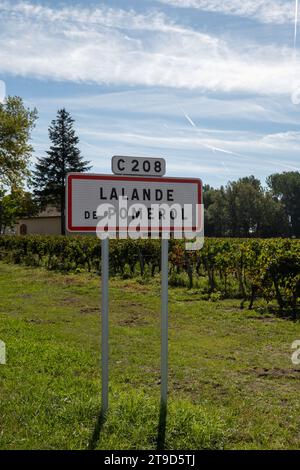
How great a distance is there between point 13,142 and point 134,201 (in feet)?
132

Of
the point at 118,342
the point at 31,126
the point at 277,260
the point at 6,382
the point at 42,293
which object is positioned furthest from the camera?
the point at 31,126

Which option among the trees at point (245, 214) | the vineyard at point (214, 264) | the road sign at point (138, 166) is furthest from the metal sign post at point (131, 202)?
the trees at point (245, 214)

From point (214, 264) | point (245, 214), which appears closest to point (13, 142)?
point (214, 264)

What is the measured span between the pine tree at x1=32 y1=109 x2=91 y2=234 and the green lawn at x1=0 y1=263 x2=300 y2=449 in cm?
4806

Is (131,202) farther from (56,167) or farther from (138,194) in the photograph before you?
(56,167)

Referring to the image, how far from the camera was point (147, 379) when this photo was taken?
19.5 feet

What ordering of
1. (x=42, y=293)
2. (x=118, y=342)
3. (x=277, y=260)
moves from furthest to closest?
(x=42, y=293)
(x=277, y=260)
(x=118, y=342)

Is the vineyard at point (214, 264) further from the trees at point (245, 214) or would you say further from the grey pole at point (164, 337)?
the trees at point (245, 214)

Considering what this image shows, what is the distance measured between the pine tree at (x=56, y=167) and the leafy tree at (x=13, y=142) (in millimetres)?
14368

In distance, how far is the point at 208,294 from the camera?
1290cm
